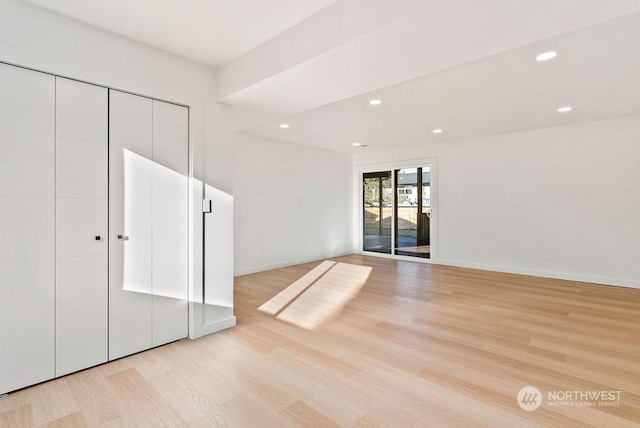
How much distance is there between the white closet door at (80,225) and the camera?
2168 millimetres

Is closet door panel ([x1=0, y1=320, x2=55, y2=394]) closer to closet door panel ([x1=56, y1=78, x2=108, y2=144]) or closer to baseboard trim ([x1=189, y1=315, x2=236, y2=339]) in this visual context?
baseboard trim ([x1=189, y1=315, x2=236, y2=339])

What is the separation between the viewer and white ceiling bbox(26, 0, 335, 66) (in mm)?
1991

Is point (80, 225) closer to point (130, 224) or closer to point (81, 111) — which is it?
point (130, 224)

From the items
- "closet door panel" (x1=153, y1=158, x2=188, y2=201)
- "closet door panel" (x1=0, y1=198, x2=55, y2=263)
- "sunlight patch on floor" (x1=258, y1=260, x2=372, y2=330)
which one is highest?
"closet door panel" (x1=153, y1=158, x2=188, y2=201)

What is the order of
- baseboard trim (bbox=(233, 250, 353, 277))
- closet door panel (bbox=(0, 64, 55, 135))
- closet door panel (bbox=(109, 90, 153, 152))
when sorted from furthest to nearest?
baseboard trim (bbox=(233, 250, 353, 277)) → closet door panel (bbox=(109, 90, 153, 152)) → closet door panel (bbox=(0, 64, 55, 135))

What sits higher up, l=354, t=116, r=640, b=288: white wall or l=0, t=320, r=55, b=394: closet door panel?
l=354, t=116, r=640, b=288: white wall

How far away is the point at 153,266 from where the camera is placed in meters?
2.63

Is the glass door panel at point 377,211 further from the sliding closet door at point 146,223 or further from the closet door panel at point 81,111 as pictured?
the closet door panel at point 81,111

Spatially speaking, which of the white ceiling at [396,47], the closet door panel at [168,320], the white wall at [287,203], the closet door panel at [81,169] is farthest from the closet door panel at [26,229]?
the white wall at [287,203]

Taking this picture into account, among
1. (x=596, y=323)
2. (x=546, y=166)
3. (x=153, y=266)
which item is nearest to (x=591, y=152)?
(x=546, y=166)

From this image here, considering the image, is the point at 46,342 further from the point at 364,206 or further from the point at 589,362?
the point at 364,206

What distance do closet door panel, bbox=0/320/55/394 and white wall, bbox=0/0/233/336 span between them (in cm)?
104

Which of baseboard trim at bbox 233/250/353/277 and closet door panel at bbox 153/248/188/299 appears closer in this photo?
closet door panel at bbox 153/248/188/299

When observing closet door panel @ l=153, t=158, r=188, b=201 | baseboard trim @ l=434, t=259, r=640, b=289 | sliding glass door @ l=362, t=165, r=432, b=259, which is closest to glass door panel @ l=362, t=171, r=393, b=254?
sliding glass door @ l=362, t=165, r=432, b=259
